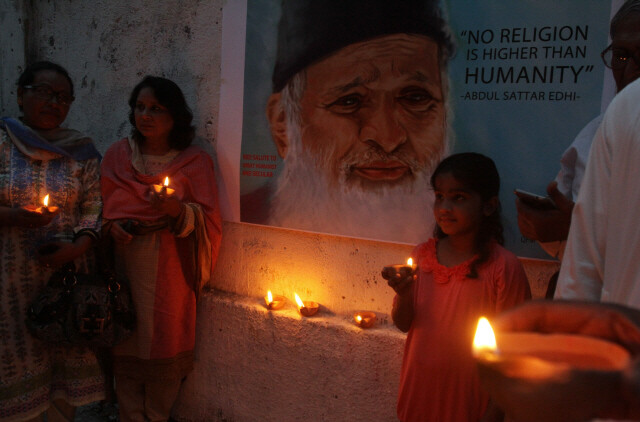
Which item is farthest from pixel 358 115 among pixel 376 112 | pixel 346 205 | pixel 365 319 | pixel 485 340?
pixel 485 340

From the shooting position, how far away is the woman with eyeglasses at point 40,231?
246cm

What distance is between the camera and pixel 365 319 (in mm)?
2582

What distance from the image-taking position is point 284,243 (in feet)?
9.76

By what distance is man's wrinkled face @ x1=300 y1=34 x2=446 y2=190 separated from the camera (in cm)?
242

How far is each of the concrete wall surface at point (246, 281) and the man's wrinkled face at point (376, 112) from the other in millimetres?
439

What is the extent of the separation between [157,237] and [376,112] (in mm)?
1470

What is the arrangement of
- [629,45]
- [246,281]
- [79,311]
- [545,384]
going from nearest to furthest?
[545,384] → [629,45] → [79,311] → [246,281]

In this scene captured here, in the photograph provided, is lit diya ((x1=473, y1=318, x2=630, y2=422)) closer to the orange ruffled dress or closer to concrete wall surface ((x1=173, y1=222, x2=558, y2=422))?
the orange ruffled dress

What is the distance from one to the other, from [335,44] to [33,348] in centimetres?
233

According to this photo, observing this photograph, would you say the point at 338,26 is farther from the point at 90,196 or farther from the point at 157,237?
the point at 90,196

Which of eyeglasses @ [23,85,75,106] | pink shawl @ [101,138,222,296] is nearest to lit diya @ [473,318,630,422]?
pink shawl @ [101,138,222,296]

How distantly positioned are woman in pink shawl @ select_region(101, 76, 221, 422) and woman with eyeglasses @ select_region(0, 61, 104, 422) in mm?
171

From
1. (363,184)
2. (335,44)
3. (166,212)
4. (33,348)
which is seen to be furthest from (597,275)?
→ (33,348)

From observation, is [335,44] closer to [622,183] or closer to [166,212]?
[166,212]
